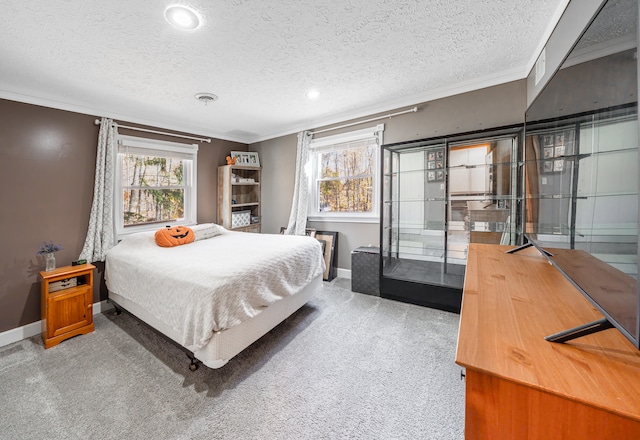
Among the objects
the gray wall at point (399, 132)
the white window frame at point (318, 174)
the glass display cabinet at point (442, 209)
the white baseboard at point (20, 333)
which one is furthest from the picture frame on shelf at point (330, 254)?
the white baseboard at point (20, 333)

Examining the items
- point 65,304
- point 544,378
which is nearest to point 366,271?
point 544,378

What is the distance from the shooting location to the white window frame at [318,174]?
3476mm

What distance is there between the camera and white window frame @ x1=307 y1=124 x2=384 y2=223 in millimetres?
3476

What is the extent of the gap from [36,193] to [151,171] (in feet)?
3.89

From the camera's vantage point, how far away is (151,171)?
354cm

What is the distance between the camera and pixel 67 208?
2.74 meters

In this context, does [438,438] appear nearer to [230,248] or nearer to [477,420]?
[477,420]

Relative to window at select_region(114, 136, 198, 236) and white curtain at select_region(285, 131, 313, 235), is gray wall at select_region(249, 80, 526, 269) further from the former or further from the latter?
window at select_region(114, 136, 198, 236)

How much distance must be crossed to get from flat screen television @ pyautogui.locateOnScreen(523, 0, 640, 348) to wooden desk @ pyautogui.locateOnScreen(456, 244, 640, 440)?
2.4 inches

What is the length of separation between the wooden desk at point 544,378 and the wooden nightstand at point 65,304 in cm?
321

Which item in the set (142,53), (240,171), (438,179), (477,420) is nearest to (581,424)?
(477,420)

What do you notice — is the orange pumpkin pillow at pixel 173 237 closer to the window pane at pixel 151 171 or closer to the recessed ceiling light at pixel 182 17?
the window pane at pixel 151 171

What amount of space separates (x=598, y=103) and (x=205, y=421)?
7.31ft

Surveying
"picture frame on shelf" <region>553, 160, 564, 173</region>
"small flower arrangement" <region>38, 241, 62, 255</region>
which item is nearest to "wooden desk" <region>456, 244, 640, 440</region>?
"picture frame on shelf" <region>553, 160, 564, 173</region>
